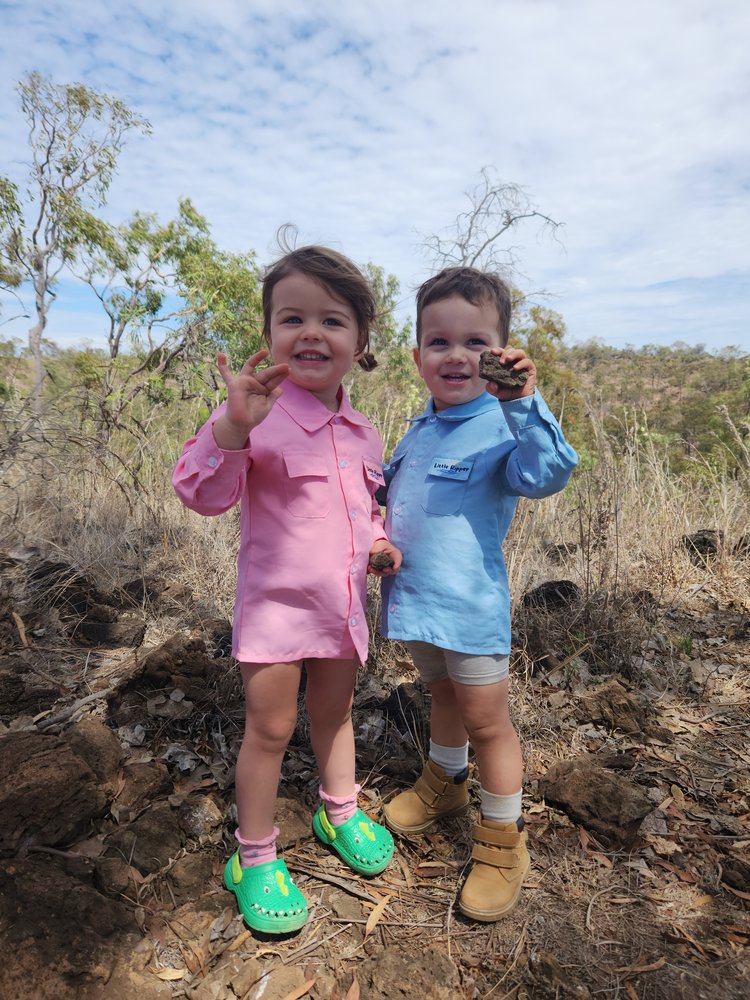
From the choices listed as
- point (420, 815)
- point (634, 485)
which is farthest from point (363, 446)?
point (634, 485)

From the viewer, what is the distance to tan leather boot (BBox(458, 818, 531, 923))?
1645 millimetres

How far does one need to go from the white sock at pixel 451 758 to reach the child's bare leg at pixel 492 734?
0.21 m

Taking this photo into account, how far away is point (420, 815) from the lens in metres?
1.97

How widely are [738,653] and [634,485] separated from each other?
1361 millimetres

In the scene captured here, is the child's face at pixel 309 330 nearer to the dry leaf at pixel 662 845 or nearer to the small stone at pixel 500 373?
the small stone at pixel 500 373

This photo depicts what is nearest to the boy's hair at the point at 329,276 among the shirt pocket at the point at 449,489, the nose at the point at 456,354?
the nose at the point at 456,354

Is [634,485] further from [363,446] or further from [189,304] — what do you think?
[189,304]

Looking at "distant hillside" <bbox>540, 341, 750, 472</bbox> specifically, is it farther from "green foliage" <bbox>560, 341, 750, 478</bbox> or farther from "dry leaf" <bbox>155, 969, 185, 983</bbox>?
"dry leaf" <bbox>155, 969, 185, 983</bbox>

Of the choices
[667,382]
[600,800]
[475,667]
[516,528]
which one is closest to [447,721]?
[475,667]

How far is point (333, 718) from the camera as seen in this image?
1.76 meters

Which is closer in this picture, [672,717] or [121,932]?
[121,932]

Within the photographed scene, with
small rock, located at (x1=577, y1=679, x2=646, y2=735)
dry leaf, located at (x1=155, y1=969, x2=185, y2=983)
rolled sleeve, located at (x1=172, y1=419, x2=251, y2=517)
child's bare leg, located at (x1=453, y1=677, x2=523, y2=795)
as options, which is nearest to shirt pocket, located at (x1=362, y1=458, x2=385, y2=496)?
rolled sleeve, located at (x1=172, y1=419, x2=251, y2=517)

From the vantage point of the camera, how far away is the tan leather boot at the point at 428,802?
6.43 feet

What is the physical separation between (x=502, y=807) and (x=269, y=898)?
2.23 ft
